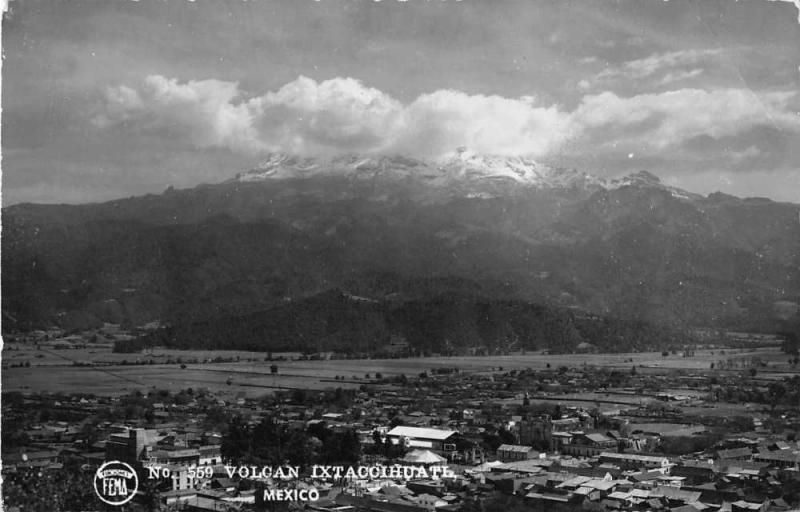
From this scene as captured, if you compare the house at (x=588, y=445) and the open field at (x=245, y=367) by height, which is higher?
the open field at (x=245, y=367)

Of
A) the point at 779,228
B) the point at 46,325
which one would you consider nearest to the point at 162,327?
the point at 46,325

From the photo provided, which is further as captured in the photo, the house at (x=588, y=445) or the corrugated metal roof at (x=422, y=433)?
the house at (x=588, y=445)

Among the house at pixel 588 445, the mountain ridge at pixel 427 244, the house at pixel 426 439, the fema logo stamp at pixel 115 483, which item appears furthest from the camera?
the mountain ridge at pixel 427 244

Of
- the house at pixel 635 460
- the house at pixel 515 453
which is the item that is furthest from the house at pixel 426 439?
the house at pixel 635 460

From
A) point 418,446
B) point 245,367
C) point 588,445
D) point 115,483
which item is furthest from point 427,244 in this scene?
point 115,483

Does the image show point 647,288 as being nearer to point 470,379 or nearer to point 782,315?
point 782,315

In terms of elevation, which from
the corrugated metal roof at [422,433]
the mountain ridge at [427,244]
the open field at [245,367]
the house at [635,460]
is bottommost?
the house at [635,460]

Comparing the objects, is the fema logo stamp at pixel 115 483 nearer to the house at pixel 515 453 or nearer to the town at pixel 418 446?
the town at pixel 418 446
